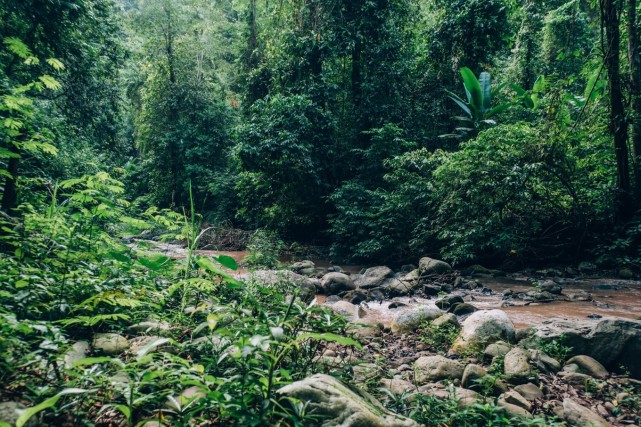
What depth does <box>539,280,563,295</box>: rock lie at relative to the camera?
21.8ft

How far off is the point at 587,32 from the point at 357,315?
15.5m

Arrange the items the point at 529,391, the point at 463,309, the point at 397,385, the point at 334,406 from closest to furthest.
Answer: the point at 334,406, the point at 397,385, the point at 529,391, the point at 463,309

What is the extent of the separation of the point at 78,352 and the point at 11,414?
2.11 ft

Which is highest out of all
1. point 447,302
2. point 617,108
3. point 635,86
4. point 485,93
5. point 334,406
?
point 485,93

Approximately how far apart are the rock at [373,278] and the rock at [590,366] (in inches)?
184

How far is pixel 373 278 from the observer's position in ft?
27.5

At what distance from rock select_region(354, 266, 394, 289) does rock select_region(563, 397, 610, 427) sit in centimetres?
539

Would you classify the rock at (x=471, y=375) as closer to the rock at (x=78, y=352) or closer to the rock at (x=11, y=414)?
the rock at (x=78, y=352)

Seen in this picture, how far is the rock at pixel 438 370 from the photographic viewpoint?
127 inches

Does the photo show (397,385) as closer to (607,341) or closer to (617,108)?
(607,341)

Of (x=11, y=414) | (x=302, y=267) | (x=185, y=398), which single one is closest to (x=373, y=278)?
(x=302, y=267)

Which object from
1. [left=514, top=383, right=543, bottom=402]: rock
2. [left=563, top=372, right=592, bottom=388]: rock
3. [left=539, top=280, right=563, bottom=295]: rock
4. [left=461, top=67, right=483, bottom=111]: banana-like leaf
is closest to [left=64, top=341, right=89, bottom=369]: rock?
[left=514, top=383, right=543, bottom=402]: rock

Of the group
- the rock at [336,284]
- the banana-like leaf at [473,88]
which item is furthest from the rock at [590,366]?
the banana-like leaf at [473,88]

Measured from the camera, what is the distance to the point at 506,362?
3.38 metres
